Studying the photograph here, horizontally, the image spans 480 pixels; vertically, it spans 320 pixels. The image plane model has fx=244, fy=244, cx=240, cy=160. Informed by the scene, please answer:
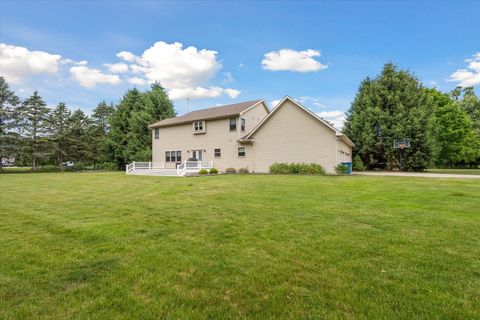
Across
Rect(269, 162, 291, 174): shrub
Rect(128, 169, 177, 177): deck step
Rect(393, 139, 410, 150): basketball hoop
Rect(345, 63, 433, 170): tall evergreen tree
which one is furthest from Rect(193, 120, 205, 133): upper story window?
Rect(393, 139, 410, 150): basketball hoop

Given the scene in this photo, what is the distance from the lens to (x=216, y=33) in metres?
19.2

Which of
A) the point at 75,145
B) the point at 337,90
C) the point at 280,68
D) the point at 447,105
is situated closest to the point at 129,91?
the point at 75,145

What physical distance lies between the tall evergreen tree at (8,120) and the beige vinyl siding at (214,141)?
19.5 metres

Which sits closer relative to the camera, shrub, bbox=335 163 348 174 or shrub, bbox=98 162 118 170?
shrub, bbox=335 163 348 174

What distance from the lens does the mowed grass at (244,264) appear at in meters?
2.42

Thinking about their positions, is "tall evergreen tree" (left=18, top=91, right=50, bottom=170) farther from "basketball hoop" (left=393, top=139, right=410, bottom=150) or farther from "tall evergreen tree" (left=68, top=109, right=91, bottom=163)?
"basketball hoop" (left=393, top=139, right=410, bottom=150)

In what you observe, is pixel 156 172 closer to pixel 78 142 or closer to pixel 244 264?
pixel 244 264

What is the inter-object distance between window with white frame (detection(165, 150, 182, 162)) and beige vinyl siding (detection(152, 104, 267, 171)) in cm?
37

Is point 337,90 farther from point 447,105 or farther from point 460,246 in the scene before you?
point 460,246

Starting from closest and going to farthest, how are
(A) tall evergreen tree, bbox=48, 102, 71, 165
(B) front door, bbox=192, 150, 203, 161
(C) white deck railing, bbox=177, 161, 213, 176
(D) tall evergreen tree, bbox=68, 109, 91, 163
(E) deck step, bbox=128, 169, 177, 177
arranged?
(C) white deck railing, bbox=177, 161, 213, 176
(E) deck step, bbox=128, 169, 177, 177
(B) front door, bbox=192, 150, 203, 161
(A) tall evergreen tree, bbox=48, 102, 71, 165
(D) tall evergreen tree, bbox=68, 109, 91, 163

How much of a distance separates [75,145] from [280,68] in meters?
32.9

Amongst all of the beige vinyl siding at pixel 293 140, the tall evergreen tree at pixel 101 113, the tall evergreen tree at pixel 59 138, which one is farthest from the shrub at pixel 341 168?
the tall evergreen tree at pixel 101 113

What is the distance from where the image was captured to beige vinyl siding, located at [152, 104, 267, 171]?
23.7 metres

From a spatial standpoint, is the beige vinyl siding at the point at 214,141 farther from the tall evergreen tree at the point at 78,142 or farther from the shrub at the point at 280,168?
the tall evergreen tree at the point at 78,142
